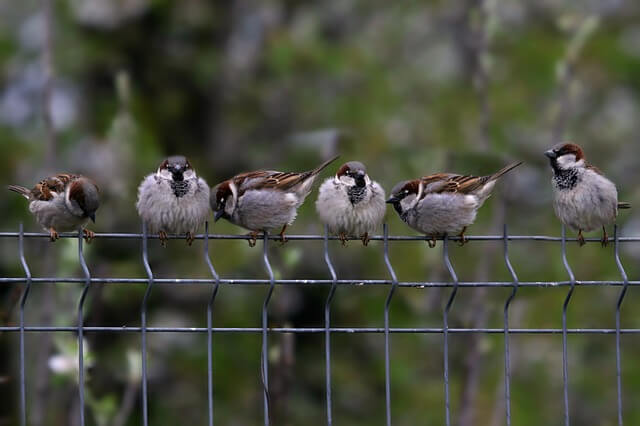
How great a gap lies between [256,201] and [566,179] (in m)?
1.53

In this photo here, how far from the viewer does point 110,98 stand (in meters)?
7.31

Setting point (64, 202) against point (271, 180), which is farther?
point (271, 180)

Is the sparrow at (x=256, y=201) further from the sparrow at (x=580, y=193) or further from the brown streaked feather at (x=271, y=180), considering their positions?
the sparrow at (x=580, y=193)

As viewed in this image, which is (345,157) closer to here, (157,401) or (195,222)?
(195,222)

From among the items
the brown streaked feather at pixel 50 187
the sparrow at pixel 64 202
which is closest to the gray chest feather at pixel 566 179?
the sparrow at pixel 64 202

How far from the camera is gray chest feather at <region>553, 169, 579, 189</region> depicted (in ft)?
16.5

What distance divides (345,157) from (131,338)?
6.28ft

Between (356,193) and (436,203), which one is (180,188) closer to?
(356,193)

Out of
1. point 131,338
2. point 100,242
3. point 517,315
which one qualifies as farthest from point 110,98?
point 517,315

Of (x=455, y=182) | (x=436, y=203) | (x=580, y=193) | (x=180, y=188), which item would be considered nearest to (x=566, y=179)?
(x=580, y=193)

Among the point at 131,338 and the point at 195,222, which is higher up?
the point at 195,222

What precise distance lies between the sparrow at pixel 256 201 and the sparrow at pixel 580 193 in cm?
112

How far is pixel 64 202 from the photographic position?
4.86 metres

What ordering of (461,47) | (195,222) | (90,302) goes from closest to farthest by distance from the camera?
(195,222) → (90,302) → (461,47)
